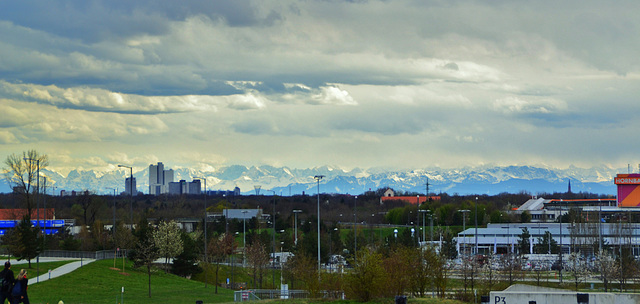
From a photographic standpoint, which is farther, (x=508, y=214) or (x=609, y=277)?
(x=508, y=214)

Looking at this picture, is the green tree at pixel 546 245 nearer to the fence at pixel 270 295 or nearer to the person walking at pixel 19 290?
the fence at pixel 270 295

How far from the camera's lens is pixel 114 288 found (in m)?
63.6

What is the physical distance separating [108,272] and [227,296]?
2020cm

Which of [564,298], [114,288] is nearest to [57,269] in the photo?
[114,288]

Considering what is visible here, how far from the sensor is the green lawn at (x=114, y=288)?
53.3 meters

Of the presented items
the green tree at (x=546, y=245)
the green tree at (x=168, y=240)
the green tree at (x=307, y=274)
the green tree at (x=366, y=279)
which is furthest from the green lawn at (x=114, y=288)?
the green tree at (x=546, y=245)

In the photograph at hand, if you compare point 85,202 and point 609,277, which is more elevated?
point 85,202

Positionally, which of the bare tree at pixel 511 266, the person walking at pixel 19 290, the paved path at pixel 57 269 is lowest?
the bare tree at pixel 511 266

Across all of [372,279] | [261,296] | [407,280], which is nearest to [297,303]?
[372,279]

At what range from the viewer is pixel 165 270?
84875 mm

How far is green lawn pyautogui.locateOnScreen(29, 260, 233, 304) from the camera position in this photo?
53312mm

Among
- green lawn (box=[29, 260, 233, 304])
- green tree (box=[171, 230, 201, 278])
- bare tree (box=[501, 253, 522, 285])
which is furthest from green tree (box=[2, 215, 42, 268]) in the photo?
bare tree (box=[501, 253, 522, 285])

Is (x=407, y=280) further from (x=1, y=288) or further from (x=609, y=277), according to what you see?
(x=609, y=277)

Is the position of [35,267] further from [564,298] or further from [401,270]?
[564,298]
